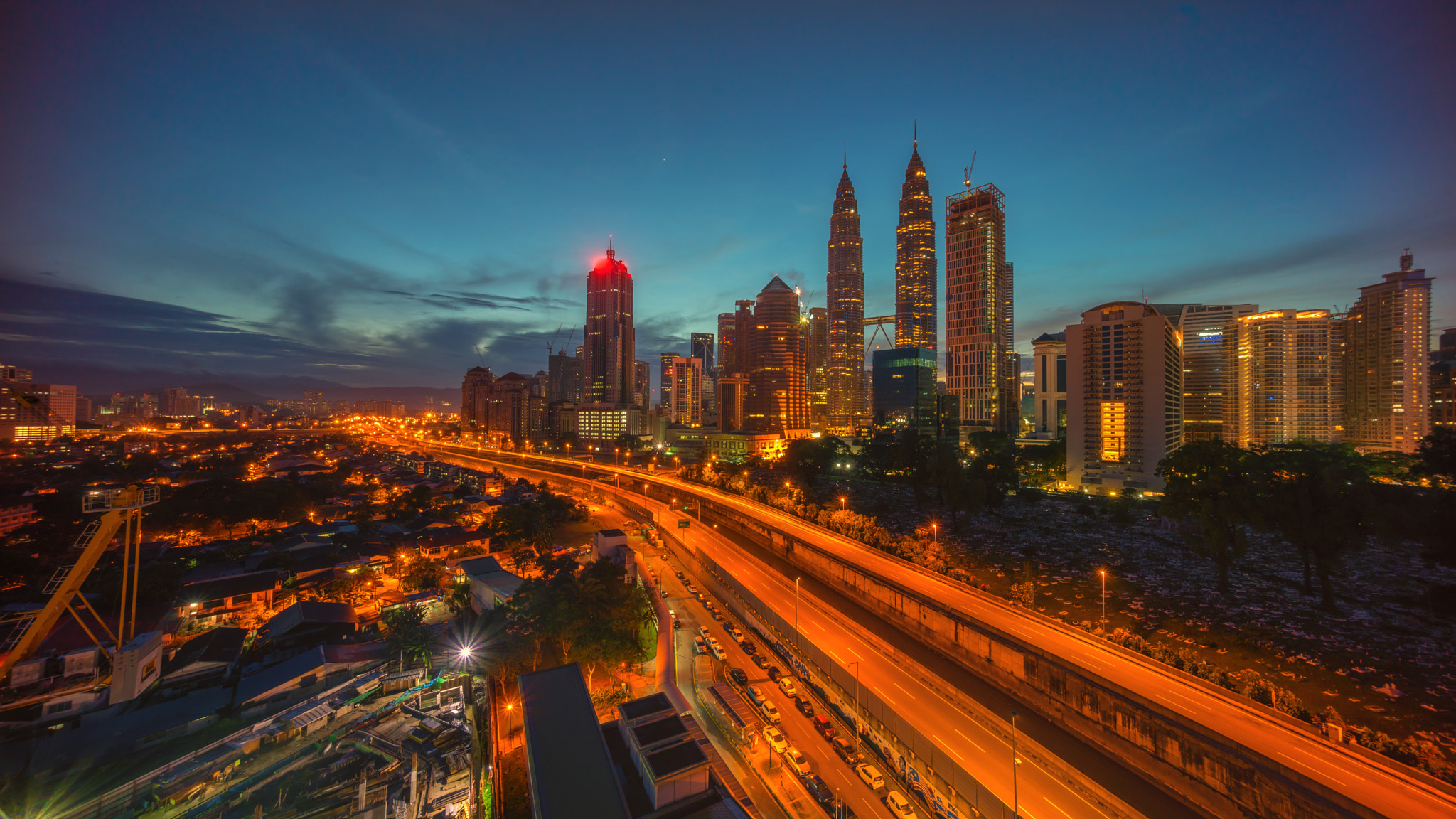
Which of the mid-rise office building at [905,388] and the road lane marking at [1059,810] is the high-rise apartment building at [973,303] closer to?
the mid-rise office building at [905,388]

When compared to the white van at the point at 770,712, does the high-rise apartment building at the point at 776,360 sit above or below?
above

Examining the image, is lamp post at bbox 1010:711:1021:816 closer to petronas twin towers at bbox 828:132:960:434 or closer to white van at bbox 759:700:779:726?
white van at bbox 759:700:779:726

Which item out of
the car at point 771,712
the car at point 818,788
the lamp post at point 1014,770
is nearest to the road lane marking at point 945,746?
the lamp post at point 1014,770

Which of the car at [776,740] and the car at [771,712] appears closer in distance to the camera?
the car at [776,740]

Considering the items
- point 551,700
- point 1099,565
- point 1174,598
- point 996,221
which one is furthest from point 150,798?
point 996,221

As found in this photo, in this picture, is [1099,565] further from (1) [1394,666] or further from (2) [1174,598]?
(1) [1394,666]

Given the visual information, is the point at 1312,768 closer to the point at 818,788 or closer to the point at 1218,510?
the point at 818,788

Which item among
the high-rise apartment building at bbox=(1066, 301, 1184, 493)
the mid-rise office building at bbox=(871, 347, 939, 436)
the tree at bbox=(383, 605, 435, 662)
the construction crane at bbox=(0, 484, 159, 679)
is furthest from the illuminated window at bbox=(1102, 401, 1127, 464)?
the construction crane at bbox=(0, 484, 159, 679)
